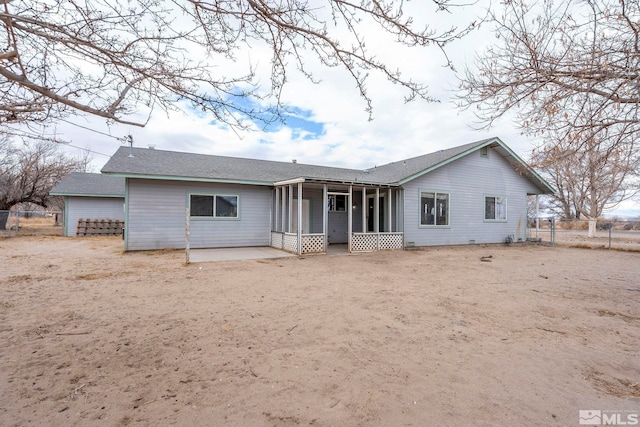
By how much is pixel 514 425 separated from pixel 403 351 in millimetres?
1273

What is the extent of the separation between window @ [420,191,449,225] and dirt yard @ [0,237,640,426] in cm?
730

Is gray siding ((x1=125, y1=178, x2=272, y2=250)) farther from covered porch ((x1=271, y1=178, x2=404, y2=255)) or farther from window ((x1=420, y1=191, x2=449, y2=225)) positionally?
window ((x1=420, y1=191, x2=449, y2=225))

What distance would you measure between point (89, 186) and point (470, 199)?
21236 mm

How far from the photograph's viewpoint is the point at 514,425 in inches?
85.5

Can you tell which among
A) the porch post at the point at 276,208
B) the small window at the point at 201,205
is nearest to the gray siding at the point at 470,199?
the porch post at the point at 276,208

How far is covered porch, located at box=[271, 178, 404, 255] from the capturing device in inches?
447

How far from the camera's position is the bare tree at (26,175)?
21469 mm

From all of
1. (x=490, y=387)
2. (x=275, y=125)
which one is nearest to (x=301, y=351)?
(x=490, y=387)

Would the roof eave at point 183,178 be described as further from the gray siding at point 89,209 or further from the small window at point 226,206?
the gray siding at point 89,209

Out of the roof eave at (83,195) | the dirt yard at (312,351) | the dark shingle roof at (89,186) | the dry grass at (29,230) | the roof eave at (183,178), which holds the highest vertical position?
the dark shingle roof at (89,186)

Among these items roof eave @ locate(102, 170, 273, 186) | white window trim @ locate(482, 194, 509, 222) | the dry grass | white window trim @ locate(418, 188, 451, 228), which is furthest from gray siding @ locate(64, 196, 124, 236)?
white window trim @ locate(482, 194, 509, 222)

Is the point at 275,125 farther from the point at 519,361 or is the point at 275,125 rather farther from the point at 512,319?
the point at 512,319

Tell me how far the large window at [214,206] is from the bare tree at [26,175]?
658 inches

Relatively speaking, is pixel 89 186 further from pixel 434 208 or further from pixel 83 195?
pixel 434 208
